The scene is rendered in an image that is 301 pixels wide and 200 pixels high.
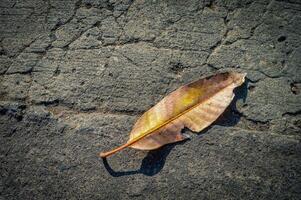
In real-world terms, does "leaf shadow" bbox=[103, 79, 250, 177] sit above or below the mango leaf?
below

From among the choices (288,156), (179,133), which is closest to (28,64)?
(179,133)

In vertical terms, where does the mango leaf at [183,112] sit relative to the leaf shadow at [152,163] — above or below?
above

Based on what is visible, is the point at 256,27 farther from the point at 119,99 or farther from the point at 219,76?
the point at 119,99

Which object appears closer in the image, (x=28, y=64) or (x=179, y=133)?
(x=179, y=133)

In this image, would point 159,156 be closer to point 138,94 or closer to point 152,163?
point 152,163
